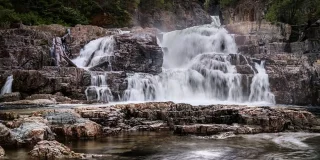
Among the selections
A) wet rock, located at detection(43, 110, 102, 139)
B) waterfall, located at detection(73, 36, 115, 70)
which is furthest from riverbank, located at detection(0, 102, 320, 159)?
waterfall, located at detection(73, 36, 115, 70)

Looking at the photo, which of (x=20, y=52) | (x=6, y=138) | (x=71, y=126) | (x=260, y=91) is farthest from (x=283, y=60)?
(x=6, y=138)

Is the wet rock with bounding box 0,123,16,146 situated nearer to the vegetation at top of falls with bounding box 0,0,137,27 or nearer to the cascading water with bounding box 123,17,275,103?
the cascading water with bounding box 123,17,275,103

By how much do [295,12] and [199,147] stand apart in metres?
36.5

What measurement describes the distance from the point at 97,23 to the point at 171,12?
16563 millimetres

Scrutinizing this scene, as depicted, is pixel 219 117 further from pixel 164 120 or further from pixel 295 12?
pixel 295 12

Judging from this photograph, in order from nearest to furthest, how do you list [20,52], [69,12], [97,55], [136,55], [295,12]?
[20,52]
[136,55]
[97,55]
[295,12]
[69,12]

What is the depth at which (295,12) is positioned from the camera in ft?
151

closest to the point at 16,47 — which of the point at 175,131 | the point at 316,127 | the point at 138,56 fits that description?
the point at 138,56

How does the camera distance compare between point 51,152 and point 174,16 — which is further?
point 174,16

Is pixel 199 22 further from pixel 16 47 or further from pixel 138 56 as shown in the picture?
pixel 16 47

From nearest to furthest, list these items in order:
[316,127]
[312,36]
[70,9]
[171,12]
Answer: [316,127] < [312,36] < [70,9] < [171,12]

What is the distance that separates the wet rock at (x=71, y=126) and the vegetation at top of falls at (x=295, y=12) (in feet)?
114

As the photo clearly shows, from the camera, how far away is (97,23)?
51.4 meters

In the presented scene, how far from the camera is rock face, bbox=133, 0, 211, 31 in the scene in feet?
197
